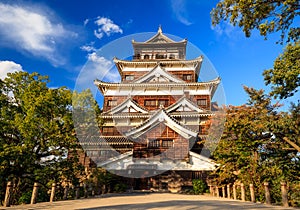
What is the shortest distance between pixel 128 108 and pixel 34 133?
516 inches

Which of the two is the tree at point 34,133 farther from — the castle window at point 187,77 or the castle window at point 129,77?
the castle window at point 187,77

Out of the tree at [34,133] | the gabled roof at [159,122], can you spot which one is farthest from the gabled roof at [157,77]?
the tree at [34,133]

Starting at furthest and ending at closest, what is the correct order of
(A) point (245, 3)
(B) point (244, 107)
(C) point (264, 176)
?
(B) point (244, 107)
(C) point (264, 176)
(A) point (245, 3)

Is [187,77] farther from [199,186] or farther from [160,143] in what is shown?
[199,186]

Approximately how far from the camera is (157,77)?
2311 cm

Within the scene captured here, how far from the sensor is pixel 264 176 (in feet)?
30.1

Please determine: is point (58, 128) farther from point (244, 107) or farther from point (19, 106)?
point (244, 107)

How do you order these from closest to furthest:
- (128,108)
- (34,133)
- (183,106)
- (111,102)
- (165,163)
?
(34,133), (165,163), (183,106), (128,108), (111,102)

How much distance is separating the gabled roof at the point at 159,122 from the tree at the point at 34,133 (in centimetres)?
730

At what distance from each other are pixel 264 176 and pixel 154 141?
334 inches

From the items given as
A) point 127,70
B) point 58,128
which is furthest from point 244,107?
point 127,70

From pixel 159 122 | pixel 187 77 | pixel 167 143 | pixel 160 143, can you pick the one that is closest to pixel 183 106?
pixel 187 77

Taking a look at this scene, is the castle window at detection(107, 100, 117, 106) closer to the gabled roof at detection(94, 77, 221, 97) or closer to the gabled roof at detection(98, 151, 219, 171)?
the gabled roof at detection(94, 77, 221, 97)

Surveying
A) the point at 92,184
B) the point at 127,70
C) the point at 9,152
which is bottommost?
the point at 92,184
